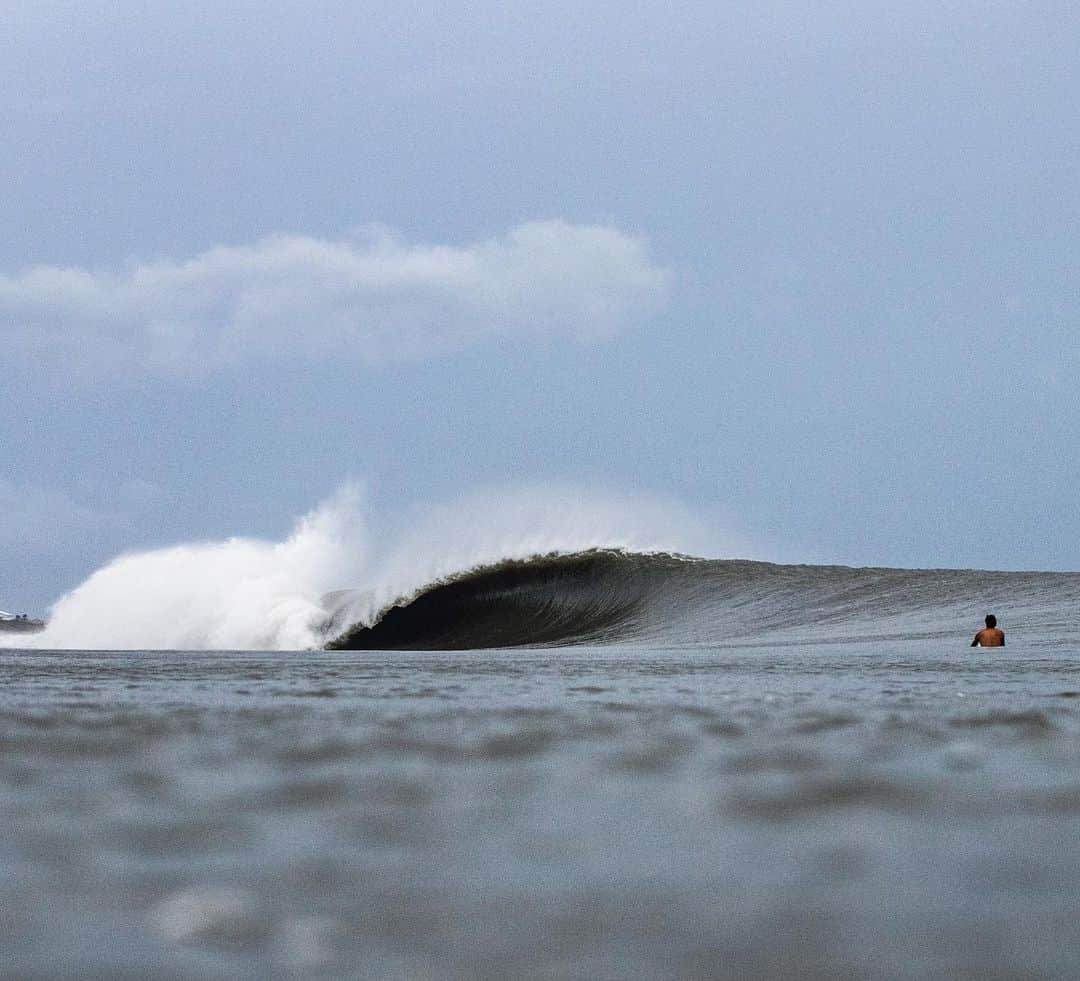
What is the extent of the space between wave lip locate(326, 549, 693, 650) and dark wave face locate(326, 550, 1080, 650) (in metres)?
0.03

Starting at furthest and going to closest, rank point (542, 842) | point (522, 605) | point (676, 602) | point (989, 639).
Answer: point (522, 605)
point (676, 602)
point (989, 639)
point (542, 842)

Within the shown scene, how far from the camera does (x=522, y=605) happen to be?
85.6 feet

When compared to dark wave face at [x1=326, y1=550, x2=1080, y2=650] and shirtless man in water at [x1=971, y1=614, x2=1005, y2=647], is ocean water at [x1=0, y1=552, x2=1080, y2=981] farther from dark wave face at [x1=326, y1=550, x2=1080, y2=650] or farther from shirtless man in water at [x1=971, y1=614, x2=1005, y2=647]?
dark wave face at [x1=326, y1=550, x2=1080, y2=650]

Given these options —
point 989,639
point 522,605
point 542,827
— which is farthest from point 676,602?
point 542,827

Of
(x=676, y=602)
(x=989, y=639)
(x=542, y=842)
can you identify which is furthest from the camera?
(x=676, y=602)

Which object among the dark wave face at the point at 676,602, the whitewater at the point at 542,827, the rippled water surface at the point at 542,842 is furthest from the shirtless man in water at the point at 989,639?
the rippled water surface at the point at 542,842

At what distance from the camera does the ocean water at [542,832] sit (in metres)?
1.62

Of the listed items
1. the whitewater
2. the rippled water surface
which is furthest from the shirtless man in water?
the rippled water surface

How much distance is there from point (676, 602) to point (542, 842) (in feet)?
72.7

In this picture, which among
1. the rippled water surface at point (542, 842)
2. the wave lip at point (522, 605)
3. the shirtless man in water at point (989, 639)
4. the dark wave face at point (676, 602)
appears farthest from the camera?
the wave lip at point (522, 605)

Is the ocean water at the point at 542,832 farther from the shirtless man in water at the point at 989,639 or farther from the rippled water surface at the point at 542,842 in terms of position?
the shirtless man in water at the point at 989,639

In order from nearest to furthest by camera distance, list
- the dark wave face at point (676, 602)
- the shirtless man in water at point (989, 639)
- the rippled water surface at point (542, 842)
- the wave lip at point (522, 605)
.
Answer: the rippled water surface at point (542, 842) < the shirtless man in water at point (989, 639) < the dark wave face at point (676, 602) < the wave lip at point (522, 605)

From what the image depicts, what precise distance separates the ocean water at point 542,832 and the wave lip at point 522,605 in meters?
18.3

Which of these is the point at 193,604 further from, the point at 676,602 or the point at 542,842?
the point at 542,842
